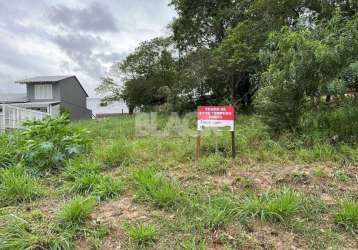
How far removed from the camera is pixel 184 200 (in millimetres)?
3125

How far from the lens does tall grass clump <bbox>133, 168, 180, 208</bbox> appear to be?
3.11 m

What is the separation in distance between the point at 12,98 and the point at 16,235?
83.3ft

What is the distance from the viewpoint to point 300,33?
554 cm

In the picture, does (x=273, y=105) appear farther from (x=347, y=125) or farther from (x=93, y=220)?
(x=93, y=220)

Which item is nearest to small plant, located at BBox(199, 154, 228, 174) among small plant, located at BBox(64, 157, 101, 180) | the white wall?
small plant, located at BBox(64, 157, 101, 180)

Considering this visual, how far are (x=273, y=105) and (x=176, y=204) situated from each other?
3061 millimetres

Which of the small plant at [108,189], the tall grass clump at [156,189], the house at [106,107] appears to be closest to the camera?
the tall grass clump at [156,189]

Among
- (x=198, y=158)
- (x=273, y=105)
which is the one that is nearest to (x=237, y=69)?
(x=273, y=105)

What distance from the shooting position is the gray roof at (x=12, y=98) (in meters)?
24.4

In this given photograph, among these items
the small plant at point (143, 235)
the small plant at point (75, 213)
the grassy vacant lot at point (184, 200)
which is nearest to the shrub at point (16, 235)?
the grassy vacant lot at point (184, 200)

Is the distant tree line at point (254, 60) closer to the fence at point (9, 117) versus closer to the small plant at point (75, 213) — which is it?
the small plant at point (75, 213)

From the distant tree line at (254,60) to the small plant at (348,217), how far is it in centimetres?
242

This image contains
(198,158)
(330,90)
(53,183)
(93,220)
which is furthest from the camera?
(330,90)

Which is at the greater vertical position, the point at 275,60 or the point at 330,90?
the point at 275,60
